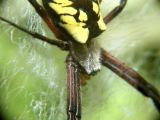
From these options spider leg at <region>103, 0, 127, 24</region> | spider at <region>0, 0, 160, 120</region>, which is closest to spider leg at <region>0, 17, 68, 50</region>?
spider at <region>0, 0, 160, 120</region>

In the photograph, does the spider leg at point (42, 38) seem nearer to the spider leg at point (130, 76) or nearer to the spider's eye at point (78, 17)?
the spider's eye at point (78, 17)

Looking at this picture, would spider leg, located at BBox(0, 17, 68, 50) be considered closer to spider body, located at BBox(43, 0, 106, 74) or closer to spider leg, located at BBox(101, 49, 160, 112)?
spider body, located at BBox(43, 0, 106, 74)

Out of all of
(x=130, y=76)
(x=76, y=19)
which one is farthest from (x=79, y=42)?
(x=130, y=76)

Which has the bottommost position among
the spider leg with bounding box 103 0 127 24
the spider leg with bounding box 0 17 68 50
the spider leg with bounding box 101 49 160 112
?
the spider leg with bounding box 101 49 160 112

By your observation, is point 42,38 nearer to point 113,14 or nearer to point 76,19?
point 76,19

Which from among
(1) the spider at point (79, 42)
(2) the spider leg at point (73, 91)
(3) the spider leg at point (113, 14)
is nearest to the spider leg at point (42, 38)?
(1) the spider at point (79, 42)

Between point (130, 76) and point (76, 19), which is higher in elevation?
point (76, 19)

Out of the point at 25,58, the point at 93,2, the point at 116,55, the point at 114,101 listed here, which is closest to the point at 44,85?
the point at 25,58
